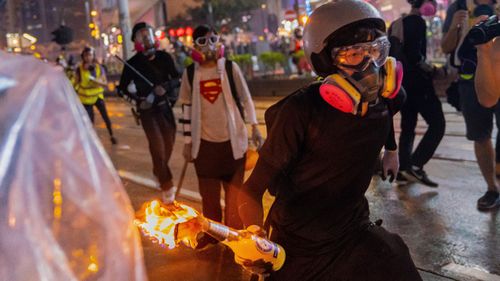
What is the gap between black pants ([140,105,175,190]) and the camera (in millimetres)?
6223

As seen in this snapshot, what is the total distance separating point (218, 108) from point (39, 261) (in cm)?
186

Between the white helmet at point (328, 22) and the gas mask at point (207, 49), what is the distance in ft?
7.30

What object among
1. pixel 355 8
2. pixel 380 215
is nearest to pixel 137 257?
pixel 380 215

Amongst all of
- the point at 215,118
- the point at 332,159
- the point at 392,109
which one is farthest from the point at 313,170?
the point at 215,118

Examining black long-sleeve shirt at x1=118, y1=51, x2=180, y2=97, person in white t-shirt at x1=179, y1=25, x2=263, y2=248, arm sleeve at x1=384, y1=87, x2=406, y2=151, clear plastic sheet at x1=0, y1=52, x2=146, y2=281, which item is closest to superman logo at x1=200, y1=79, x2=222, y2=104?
person in white t-shirt at x1=179, y1=25, x2=263, y2=248

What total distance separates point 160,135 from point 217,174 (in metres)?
1.69

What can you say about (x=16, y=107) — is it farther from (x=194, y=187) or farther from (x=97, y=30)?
(x=97, y=30)

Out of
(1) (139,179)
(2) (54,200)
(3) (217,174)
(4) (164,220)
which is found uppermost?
(4) (164,220)

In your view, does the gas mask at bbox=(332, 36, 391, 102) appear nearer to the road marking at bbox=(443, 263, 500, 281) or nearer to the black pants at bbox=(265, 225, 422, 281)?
the black pants at bbox=(265, 225, 422, 281)

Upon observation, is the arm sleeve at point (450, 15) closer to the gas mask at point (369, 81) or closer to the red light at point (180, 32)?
the gas mask at point (369, 81)

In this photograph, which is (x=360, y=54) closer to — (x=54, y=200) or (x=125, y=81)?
(x=125, y=81)

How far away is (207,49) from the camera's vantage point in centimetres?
467

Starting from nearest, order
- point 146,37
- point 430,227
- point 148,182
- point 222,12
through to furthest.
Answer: point 430,227
point 146,37
point 148,182
point 222,12

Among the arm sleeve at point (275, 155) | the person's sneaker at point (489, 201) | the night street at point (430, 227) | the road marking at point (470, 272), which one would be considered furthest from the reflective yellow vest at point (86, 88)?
the arm sleeve at point (275, 155)
